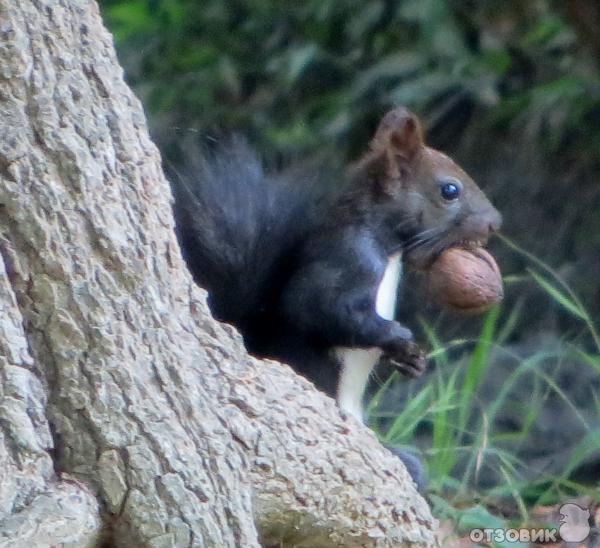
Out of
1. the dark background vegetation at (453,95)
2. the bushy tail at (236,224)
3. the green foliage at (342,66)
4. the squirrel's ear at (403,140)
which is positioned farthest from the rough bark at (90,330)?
the green foliage at (342,66)

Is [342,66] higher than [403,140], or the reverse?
[403,140]

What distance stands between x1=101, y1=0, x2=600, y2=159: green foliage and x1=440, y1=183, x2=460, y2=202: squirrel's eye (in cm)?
158

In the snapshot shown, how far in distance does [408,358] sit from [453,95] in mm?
2256

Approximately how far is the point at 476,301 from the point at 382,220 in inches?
10.3

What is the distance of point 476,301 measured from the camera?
10.7ft

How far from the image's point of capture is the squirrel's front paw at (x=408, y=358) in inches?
126

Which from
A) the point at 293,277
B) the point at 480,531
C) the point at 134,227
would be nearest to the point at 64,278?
the point at 134,227

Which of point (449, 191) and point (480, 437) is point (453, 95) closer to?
point (480, 437)

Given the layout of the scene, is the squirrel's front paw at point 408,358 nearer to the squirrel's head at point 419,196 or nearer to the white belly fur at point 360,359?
the white belly fur at point 360,359

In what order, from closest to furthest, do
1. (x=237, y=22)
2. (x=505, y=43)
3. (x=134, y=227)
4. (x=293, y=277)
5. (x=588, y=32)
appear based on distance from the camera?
(x=134, y=227)
(x=293, y=277)
(x=588, y=32)
(x=505, y=43)
(x=237, y=22)

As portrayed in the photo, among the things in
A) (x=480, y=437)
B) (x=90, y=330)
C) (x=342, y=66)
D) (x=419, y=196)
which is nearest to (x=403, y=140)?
(x=419, y=196)

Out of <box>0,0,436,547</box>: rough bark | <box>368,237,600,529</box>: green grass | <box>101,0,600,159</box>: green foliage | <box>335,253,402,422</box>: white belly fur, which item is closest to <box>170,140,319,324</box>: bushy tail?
<box>335,253,402,422</box>: white belly fur

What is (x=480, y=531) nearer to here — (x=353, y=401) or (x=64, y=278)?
(x=353, y=401)

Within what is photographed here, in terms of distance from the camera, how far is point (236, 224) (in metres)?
3.05
